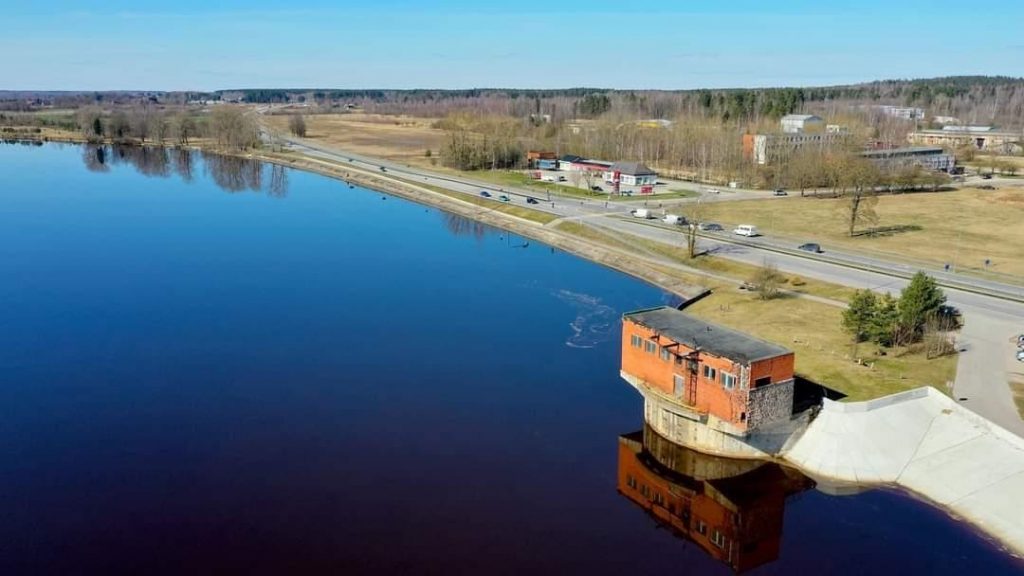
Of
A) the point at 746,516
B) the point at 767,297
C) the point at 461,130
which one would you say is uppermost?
the point at 461,130

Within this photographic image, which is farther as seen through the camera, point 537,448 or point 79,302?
point 79,302

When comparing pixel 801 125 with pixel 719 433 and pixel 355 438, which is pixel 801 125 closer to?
pixel 719 433

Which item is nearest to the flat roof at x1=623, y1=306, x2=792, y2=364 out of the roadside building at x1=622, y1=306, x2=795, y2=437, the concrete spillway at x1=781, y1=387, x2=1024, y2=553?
the roadside building at x1=622, y1=306, x2=795, y2=437

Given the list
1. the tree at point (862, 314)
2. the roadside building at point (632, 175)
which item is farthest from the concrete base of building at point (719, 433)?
the roadside building at point (632, 175)

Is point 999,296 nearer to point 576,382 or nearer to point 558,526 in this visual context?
point 576,382

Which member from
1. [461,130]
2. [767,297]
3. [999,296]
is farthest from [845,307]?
[461,130]

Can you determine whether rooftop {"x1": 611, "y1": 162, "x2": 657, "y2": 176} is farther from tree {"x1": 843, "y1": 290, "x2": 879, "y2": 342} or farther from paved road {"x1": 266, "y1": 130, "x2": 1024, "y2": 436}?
tree {"x1": 843, "y1": 290, "x2": 879, "y2": 342}
